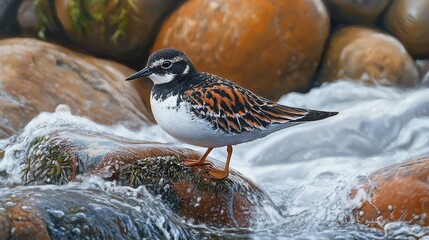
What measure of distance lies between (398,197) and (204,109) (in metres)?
1.49

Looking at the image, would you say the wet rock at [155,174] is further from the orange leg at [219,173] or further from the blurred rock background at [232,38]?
the blurred rock background at [232,38]

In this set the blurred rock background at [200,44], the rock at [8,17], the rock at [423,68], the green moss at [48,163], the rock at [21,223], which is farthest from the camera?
the rock at [423,68]

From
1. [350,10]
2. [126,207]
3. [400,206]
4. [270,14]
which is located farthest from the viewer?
[350,10]

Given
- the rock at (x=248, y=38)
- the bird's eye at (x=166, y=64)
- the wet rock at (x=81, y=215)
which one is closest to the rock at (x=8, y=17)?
the rock at (x=248, y=38)

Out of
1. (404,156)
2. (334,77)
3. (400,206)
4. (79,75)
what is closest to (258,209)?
(400,206)

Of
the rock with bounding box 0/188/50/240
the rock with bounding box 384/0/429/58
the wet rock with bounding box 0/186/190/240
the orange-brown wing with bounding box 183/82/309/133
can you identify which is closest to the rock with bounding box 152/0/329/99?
the rock with bounding box 384/0/429/58

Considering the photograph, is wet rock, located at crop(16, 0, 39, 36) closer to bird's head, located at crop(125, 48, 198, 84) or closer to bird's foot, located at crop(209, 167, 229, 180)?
bird's head, located at crop(125, 48, 198, 84)

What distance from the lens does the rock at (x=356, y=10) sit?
980 centimetres

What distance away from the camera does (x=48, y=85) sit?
8.04m

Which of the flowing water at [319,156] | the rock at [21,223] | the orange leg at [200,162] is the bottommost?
the flowing water at [319,156]

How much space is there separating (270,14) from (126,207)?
4370mm

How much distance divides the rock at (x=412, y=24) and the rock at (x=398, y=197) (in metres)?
4.34

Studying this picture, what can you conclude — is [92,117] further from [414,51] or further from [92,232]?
[414,51]

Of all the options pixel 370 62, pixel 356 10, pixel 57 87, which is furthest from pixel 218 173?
pixel 356 10
